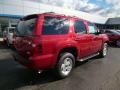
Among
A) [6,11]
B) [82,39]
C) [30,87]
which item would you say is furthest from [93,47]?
[6,11]

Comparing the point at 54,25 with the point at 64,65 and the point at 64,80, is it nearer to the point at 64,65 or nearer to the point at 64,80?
the point at 64,65

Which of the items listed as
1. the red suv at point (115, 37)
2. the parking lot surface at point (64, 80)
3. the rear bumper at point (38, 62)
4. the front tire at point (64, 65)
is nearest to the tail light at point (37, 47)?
the rear bumper at point (38, 62)

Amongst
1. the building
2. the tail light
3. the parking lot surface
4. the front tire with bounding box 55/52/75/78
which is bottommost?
the parking lot surface

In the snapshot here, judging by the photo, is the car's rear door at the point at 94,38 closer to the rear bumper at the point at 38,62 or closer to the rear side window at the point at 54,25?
the rear side window at the point at 54,25

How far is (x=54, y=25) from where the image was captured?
5.84m

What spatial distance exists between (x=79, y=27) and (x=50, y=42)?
6.32ft

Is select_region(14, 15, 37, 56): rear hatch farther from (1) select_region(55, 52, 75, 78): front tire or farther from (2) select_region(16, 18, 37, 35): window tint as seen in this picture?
(1) select_region(55, 52, 75, 78): front tire

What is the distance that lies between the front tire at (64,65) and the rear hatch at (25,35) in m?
1.17

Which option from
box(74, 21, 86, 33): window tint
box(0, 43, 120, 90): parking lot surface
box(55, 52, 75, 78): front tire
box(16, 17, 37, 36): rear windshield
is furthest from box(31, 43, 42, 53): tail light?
box(74, 21, 86, 33): window tint

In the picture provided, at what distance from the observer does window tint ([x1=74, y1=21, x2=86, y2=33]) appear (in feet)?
22.2

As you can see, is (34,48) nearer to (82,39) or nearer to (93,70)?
(82,39)

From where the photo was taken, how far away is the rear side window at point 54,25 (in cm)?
557

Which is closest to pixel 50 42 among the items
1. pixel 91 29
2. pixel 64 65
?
pixel 64 65

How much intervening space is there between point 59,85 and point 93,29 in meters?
3.68
